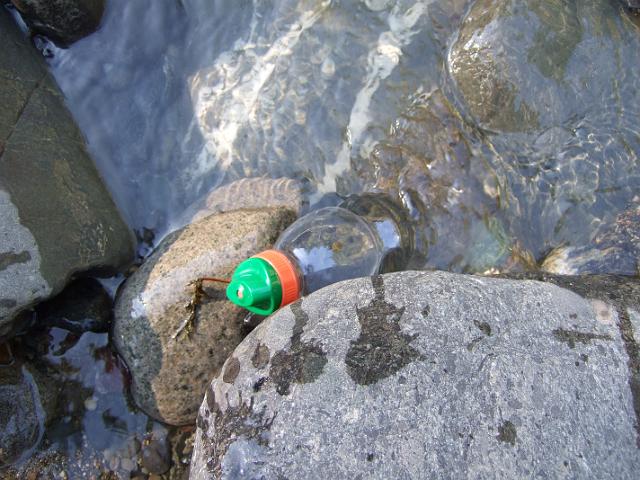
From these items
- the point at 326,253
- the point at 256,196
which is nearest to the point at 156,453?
the point at 326,253

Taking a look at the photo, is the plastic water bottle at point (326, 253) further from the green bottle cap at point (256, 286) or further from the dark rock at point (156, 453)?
the dark rock at point (156, 453)

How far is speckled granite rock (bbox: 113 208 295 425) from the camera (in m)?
3.12

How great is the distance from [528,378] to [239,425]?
3.90ft

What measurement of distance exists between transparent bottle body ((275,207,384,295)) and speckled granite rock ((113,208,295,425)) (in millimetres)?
204

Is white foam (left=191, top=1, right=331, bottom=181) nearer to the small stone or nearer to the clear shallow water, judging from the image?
the clear shallow water

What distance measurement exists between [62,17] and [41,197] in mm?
1346

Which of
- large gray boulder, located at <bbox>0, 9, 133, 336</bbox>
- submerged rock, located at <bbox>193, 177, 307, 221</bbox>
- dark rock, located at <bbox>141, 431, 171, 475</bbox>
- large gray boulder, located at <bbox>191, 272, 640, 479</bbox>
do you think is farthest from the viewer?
submerged rock, located at <bbox>193, 177, 307, 221</bbox>

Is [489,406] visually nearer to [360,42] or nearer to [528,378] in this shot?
[528,378]

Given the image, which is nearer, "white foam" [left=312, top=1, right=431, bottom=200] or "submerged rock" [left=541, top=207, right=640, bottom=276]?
"submerged rock" [left=541, top=207, right=640, bottom=276]

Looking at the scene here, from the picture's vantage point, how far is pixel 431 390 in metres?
2.12

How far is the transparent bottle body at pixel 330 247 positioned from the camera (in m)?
3.17

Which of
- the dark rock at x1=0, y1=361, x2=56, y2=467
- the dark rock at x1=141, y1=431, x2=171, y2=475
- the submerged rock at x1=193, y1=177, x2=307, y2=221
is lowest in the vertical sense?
the dark rock at x1=141, y1=431, x2=171, y2=475

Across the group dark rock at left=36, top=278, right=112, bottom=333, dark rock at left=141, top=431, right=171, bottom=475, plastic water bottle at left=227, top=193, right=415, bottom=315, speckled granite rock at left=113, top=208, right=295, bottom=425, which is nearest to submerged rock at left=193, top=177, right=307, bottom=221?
plastic water bottle at left=227, top=193, right=415, bottom=315

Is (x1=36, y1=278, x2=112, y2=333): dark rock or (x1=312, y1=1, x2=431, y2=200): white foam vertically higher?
(x1=312, y1=1, x2=431, y2=200): white foam
